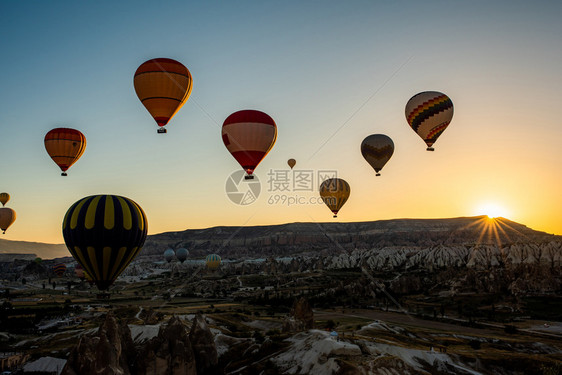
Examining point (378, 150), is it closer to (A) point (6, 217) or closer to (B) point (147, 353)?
(B) point (147, 353)

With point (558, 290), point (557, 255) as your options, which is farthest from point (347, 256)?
point (558, 290)

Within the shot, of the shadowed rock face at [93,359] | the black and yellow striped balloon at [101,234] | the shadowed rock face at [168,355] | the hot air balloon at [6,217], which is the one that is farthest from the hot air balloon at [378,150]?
the hot air balloon at [6,217]

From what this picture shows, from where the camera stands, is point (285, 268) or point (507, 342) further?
point (285, 268)

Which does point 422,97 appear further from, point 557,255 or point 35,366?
point 557,255

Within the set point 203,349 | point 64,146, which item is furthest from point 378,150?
point 64,146

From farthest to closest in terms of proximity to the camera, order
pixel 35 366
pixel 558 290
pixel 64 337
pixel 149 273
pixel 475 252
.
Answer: pixel 149 273 → pixel 475 252 → pixel 558 290 → pixel 64 337 → pixel 35 366

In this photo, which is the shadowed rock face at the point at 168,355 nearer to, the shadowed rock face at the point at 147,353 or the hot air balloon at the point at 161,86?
the shadowed rock face at the point at 147,353

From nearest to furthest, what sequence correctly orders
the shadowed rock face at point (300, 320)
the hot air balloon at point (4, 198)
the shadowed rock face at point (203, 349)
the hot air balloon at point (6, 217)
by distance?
the shadowed rock face at point (203, 349) → the shadowed rock face at point (300, 320) → the hot air balloon at point (6, 217) → the hot air balloon at point (4, 198)
